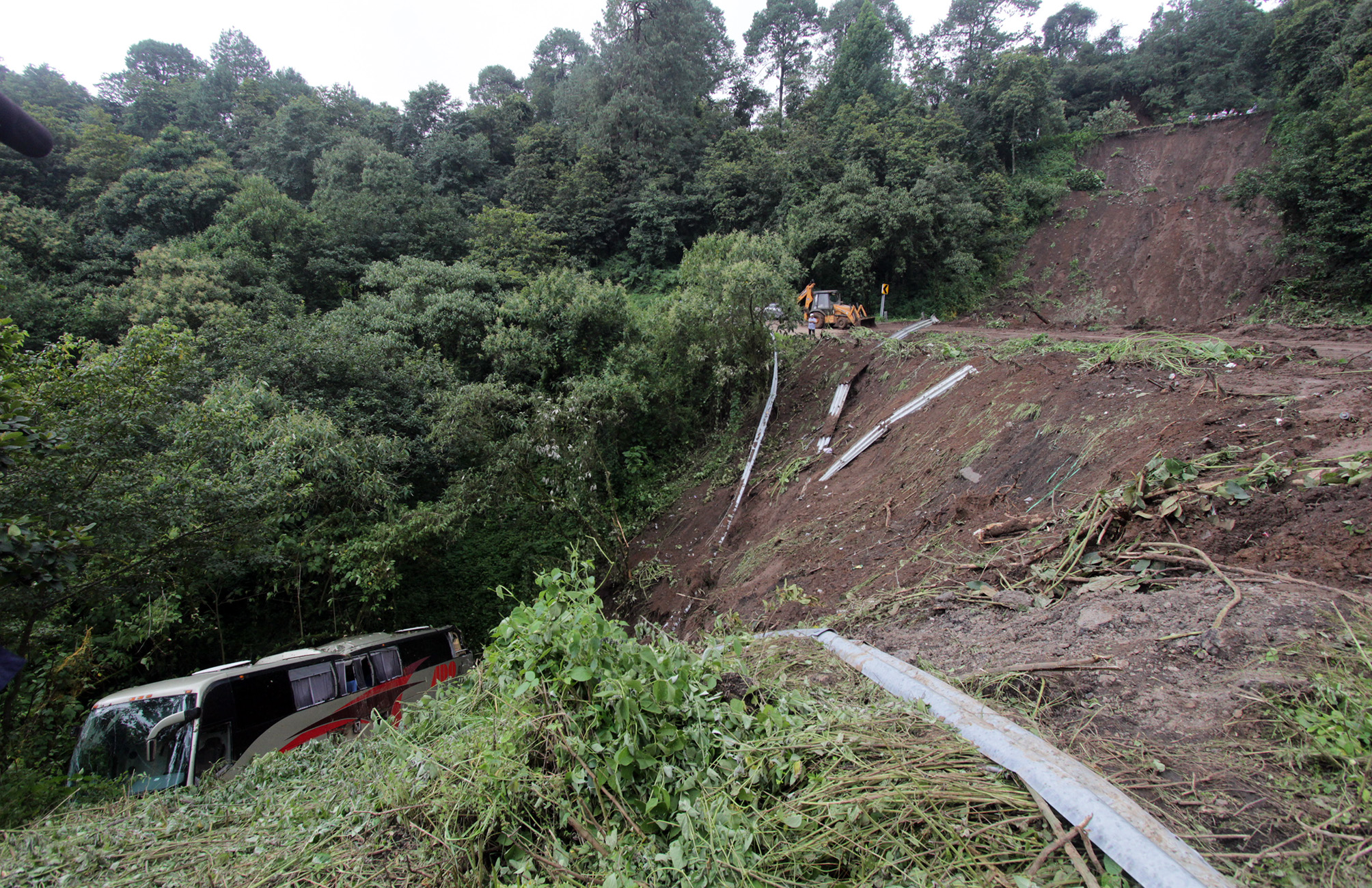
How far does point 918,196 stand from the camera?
20.1 metres

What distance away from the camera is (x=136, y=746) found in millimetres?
5270

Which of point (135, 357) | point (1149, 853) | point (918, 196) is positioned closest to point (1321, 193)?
point (918, 196)

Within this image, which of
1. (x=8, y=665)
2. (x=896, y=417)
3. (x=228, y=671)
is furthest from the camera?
(x=896, y=417)

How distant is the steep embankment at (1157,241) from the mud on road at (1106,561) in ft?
39.3

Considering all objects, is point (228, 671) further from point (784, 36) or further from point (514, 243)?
point (784, 36)

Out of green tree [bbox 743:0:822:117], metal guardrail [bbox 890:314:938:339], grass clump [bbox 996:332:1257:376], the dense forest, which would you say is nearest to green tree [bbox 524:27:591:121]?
the dense forest

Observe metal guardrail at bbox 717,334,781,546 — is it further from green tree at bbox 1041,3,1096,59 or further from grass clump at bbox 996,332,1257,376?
green tree at bbox 1041,3,1096,59

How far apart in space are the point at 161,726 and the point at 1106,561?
7.85 metres

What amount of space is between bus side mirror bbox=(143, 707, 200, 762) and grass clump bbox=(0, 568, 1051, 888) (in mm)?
2266

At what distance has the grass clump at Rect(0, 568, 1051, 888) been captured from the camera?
2121 millimetres

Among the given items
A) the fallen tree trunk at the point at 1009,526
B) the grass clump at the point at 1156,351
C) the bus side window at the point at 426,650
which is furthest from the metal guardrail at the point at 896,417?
Answer: the bus side window at the point at 426,650

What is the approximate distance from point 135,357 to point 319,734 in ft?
15.3

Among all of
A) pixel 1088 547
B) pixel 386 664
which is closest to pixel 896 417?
pixel 1088 547

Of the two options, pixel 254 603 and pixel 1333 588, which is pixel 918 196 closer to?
pixel 1333 588
